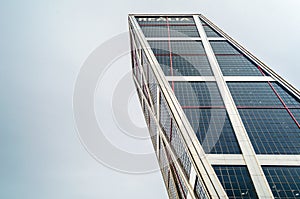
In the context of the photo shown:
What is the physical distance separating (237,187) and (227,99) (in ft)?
54.9

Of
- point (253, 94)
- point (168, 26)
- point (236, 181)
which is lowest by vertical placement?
point (236, 181)

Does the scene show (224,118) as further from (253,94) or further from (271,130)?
(253,94)

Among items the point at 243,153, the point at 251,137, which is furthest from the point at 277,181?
the point at 251,137

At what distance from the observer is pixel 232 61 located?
51.2 metres

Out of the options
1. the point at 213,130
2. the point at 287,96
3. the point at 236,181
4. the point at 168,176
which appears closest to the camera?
the point at 236,181

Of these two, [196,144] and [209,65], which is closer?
[196,144]

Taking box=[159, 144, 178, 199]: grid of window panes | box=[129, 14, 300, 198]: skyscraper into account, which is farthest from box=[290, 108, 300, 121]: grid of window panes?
box=[159, 144, 178, 199]: grid of window panes

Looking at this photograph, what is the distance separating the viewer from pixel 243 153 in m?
31.1

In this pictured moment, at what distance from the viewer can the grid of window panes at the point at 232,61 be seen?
4778 centimetres

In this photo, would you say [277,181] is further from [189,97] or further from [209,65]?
[209,65]

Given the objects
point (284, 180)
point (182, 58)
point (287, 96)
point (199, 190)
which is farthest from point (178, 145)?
point (182, 58)

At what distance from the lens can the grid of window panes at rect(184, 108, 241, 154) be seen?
104 ft

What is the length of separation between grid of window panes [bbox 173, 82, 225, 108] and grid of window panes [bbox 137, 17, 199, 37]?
74.9 ft

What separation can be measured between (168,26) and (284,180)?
51110 mm
